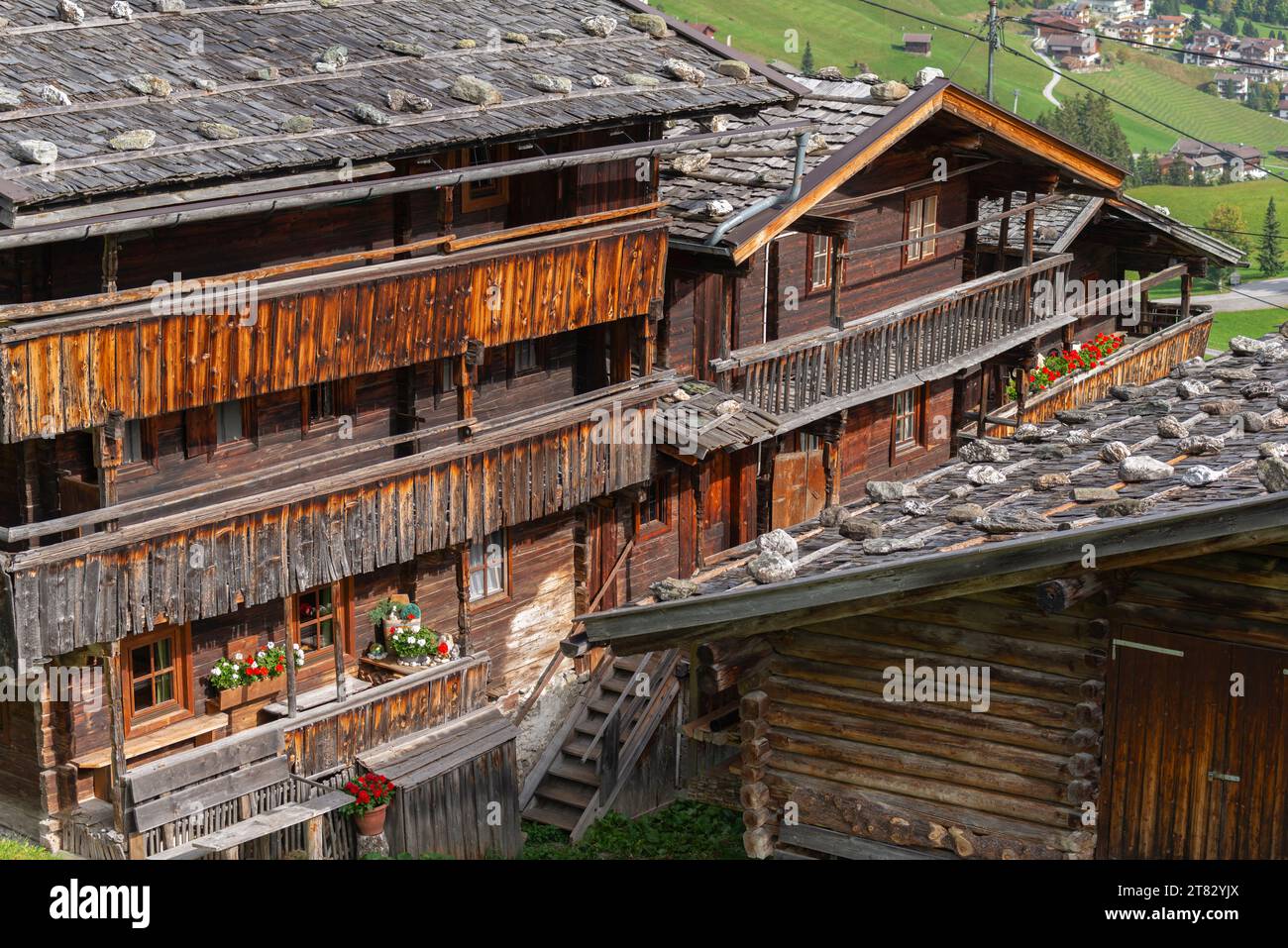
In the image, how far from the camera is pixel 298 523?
20.0 metres

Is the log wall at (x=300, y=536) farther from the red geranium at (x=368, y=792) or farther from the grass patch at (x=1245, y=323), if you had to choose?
the grass patch at (x=1245, y=323)

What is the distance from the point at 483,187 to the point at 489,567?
4766 millimetres

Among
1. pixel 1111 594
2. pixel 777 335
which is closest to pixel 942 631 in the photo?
pixel 1111 594

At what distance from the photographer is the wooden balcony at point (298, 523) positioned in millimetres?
Result: 17719

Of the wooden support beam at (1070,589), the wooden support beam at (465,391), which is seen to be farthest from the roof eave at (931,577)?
the wooden support beam at (465,391)

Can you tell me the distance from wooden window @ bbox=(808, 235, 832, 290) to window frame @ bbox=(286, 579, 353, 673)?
9268 millimetres

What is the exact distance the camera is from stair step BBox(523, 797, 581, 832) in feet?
76.9

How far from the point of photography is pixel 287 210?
2027 cm

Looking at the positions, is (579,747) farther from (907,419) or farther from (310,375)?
(907,419)

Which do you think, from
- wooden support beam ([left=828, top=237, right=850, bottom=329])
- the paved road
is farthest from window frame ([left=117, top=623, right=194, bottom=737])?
the paved road

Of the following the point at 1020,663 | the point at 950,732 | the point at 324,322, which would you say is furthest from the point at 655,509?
the point at 1020,663

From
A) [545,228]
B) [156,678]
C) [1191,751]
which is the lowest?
[156,678]

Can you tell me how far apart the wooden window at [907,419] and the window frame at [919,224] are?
2.23 meters
